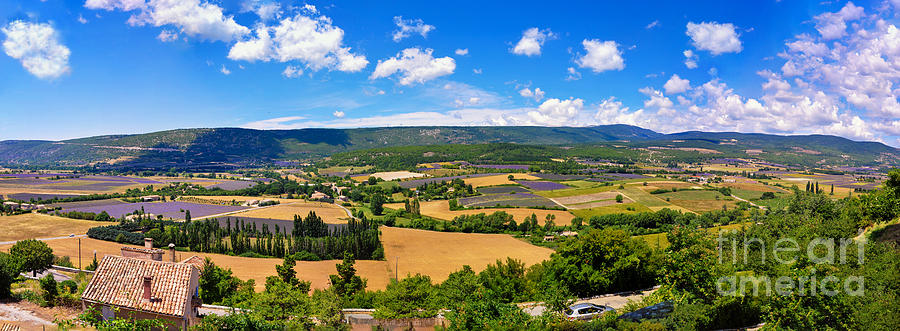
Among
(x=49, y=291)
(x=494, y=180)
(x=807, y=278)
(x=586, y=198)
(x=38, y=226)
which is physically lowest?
(x=38, y=226)

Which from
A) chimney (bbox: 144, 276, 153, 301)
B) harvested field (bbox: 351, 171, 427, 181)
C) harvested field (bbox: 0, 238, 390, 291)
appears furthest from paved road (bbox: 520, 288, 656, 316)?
harvested field (bbox: 351, 171, 427, 181)

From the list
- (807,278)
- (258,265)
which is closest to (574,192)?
(258,265)

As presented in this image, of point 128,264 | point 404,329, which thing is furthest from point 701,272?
point 128,264

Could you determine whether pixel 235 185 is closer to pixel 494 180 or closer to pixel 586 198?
pixel 494 180

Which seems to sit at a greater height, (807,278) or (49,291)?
(807,278)

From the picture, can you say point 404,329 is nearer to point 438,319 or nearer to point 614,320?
point 438,319

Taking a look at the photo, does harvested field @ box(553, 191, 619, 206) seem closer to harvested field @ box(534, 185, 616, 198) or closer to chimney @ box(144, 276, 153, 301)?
harvested field @ box(534, 185, 616, 198)
